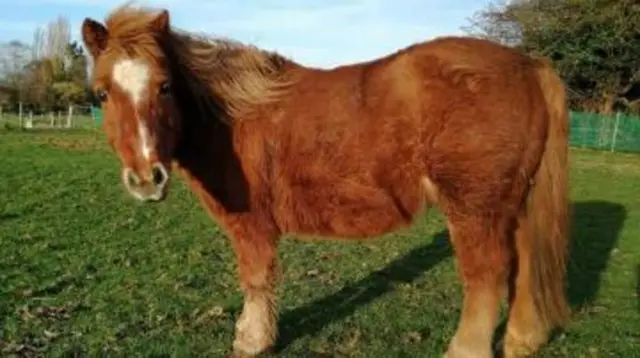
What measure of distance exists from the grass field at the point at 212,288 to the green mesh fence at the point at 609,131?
23.3 metres

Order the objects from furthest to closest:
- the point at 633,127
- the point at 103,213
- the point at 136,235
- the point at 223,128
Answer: the point at 633,127 < the point at 103,213 < the point at 136,235 < the point at 223,128

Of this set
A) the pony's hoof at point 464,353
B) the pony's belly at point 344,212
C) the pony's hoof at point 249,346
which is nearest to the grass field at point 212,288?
the pony's hoof at point 249,346

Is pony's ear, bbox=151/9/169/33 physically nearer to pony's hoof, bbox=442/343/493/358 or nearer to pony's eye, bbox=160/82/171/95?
pony's eye, bbox=160/82/171/95

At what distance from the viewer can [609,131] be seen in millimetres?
36094

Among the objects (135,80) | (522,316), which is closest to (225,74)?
(135,80)

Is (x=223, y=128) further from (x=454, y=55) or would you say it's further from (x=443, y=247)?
(x=443, y=247)

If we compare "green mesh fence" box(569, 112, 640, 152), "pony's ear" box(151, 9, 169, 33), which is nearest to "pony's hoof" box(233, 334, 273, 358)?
"pony's ear" box(151, 9, 169, 33)

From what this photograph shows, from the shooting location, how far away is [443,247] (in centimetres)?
1110

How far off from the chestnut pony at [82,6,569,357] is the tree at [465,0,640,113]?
33566 millimetres

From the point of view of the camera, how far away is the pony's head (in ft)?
15.8

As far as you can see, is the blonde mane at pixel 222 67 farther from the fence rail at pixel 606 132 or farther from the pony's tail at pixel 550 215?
the fence rail at pixel 606 132

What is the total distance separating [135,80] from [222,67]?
1062mm

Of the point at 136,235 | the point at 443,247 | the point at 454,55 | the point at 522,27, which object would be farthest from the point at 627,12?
the point at 454,55

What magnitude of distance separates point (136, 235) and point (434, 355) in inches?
250
